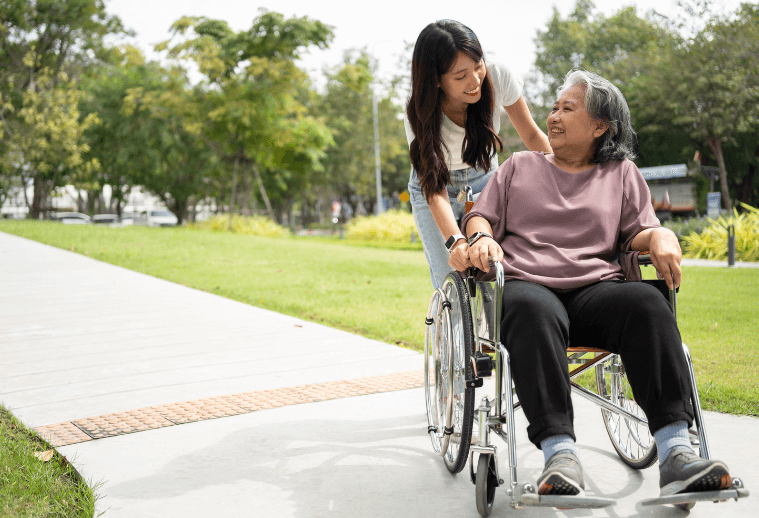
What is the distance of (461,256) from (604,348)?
1.80 ft

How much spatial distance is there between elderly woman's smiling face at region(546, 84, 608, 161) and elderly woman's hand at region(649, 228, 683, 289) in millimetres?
486

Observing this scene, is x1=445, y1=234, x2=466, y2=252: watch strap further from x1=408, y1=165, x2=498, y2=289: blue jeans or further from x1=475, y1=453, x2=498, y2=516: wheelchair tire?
x1=475, y1=453, x2=498, y2=516: wheelchair tire

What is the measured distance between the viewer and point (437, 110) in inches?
115

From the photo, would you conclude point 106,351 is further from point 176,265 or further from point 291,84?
point 291,84

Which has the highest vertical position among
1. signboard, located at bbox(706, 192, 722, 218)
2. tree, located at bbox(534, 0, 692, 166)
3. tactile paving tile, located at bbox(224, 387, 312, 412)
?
tree, located at bbox(534, 0, 692, 166)

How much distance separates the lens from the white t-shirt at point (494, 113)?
9.91 ft

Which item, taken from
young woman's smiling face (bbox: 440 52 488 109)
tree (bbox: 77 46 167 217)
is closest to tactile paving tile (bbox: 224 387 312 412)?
young woman's smiling face (bbox: 440 52 488 109)

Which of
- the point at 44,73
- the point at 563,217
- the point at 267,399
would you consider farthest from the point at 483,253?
the point at 44,73

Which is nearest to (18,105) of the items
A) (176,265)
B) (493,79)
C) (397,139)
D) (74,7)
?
(74,7)

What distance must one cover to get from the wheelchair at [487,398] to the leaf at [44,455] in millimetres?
1546

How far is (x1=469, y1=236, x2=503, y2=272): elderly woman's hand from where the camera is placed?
228 cm

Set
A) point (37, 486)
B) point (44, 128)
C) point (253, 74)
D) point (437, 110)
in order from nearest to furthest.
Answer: point (37, 486)
point (437, 110)
point (253, 74)
point (44, 128)

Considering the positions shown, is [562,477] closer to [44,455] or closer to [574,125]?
[574,125]

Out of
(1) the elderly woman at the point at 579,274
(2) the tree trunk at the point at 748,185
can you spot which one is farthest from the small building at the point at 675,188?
(1) the elderly woman at the point at 579,274
